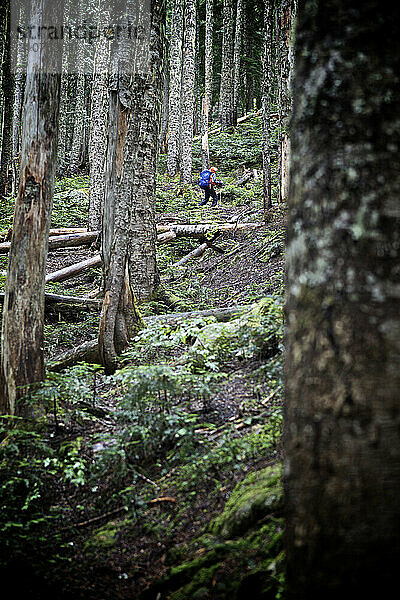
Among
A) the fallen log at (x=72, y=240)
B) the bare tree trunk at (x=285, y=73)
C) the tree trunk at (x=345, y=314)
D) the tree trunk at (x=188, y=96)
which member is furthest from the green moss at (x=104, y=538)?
the tree trunk at (x=188, y=96)

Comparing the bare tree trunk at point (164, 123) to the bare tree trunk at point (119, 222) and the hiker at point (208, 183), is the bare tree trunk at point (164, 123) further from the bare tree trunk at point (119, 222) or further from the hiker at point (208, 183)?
the bare tree trunk at point (119, 222)

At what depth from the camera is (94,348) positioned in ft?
22.0

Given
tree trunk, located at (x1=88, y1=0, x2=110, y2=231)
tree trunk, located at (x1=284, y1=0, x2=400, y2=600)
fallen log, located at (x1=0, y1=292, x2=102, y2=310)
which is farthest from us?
tree trunk, located at (x1=88, y1=0, x2=110, y2=231)

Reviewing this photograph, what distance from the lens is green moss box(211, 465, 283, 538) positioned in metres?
2.93

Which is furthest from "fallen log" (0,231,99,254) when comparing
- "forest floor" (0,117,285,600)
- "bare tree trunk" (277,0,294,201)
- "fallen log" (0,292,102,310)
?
"forest floor" (0,117,285,600)

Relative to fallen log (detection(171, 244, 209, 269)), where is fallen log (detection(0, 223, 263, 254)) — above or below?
above

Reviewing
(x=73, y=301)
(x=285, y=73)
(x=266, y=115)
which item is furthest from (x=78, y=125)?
(x=73, y=301)

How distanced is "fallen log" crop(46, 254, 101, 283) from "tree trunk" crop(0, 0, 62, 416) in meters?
5.58

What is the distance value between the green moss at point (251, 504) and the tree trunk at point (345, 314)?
4.33 ft

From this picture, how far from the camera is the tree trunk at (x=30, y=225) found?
16.7 feet

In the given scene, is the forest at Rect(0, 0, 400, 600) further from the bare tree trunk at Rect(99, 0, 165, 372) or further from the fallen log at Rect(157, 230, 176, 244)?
the fallen log at Rect(157, 230, 176, 244)

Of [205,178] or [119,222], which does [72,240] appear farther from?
[119,222]

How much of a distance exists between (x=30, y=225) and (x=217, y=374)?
2.67 m

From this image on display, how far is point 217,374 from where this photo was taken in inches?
180
